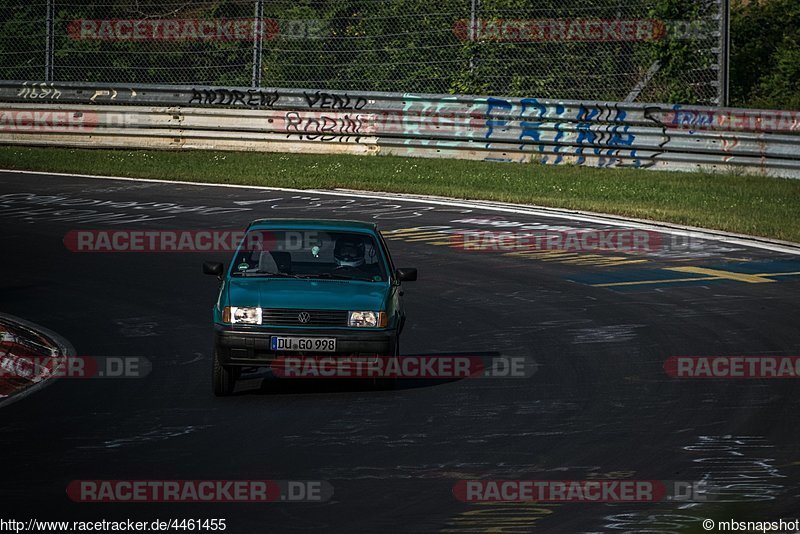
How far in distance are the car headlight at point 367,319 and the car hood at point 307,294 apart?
5cm

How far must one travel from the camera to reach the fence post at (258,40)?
2914cm

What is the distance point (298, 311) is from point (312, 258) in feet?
4.11

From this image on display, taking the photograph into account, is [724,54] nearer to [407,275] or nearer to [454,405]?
[407,275]

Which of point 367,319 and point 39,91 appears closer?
point 367,319

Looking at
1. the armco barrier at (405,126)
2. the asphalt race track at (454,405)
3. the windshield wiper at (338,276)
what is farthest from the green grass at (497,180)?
the windshield wiper at (338,276)

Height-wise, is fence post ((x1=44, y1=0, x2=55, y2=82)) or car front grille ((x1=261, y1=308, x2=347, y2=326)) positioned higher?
fence post ((x1=44, y1=0, x2=55, y2=82))

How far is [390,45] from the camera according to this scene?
28562 mm

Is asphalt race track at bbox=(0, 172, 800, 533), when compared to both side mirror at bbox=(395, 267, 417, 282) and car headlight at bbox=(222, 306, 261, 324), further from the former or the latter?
side mirror at bbox=(395, 267, 417, 282)

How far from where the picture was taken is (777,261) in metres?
18.7

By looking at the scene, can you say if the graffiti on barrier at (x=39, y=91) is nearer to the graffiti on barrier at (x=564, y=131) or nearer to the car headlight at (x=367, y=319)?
the graffiti on barrier at (x=564, y=131)

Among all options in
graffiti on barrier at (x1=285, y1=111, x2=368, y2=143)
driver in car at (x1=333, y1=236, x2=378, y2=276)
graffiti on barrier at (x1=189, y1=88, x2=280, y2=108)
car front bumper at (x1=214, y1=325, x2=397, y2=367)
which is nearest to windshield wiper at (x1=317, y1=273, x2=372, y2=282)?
driver in car at (x1=333, y1=236, x2=378, y2=276)

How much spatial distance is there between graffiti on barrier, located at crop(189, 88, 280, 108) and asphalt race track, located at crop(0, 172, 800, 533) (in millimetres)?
10048

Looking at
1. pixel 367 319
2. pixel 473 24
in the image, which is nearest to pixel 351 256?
pixel 367 319

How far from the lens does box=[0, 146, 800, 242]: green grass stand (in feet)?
74.6
